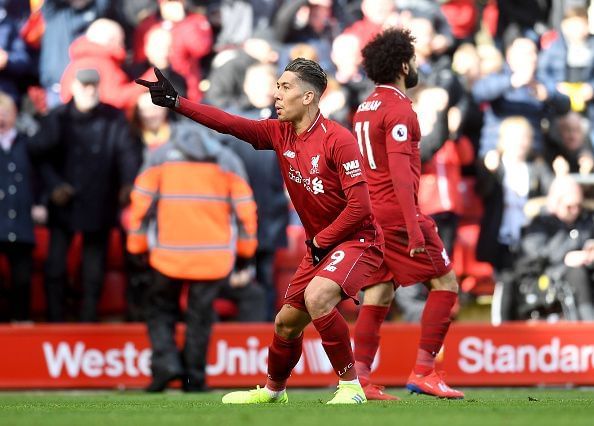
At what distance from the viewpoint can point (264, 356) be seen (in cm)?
1238

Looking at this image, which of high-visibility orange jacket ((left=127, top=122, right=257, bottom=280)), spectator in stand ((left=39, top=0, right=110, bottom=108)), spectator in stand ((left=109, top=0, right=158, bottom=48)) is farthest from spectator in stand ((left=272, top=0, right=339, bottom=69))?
high-visibility orange jacket ((left=127, top=122, right=257, bottom=280))

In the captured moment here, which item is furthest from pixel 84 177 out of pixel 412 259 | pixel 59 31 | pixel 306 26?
pixel 412 259

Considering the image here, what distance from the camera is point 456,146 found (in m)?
13.9

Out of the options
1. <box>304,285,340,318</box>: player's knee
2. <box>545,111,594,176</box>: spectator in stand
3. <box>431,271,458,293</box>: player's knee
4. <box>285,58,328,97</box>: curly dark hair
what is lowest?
<box>431,271,458,293</box>: player's knee

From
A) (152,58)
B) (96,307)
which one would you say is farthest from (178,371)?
(152,58)

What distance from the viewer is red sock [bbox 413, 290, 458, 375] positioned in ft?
29.9

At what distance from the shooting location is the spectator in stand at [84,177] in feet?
41.7

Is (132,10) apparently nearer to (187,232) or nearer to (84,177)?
(84,177)

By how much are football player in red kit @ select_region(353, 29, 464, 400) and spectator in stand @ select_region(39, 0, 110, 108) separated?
195 inches

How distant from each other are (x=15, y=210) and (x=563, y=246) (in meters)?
5.44

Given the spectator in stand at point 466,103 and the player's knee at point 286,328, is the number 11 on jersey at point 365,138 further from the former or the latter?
the spectator in stand at point 466,103

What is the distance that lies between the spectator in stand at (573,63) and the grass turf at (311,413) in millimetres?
5873

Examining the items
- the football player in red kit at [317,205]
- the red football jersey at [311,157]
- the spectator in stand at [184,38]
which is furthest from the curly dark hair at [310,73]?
the spectator in stand at [184,38]

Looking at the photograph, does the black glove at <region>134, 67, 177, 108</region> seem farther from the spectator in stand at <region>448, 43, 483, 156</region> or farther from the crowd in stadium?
the spectator in stand at <region>448, 43, 483, 156</region>
